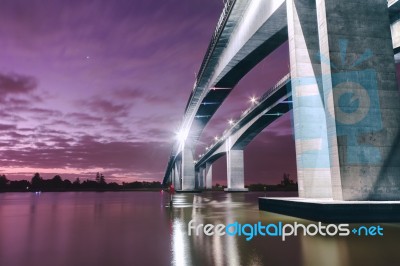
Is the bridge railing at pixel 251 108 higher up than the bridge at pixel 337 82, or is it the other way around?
the bridge railing at pixel 251 108

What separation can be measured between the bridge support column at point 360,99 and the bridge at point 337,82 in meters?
0.05

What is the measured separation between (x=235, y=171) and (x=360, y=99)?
7126cm

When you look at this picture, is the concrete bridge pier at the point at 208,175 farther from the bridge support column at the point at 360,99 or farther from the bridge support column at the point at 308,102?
the bridge support column at the point at 360,99

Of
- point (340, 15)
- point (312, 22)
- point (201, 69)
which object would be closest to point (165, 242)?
point (340, 15)

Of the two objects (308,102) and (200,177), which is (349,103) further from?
(200,177)

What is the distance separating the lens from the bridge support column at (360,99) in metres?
15.0

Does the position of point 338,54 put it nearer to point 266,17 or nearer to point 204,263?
point 266,17

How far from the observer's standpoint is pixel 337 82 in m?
15.6

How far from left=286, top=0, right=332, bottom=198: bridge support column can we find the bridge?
2.4 inches

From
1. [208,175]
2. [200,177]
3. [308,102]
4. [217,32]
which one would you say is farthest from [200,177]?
[308,102]

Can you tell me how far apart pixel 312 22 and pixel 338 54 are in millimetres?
5544

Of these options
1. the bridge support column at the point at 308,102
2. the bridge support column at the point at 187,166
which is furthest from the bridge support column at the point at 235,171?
the bridge support column at the point at 308,102

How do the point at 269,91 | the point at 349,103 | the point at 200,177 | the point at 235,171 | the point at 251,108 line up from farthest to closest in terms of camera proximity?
the point at 200,177 → the point at 235,171 → the point at 251,108 → the point at 269,91 → the point at 349,103

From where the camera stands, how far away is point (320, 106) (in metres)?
20.5
